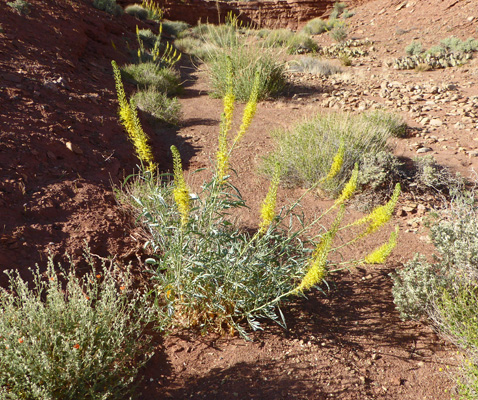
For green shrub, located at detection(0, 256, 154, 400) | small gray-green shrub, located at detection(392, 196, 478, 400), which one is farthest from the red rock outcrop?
green shrub, located at detection(0, 256, 154, 400)

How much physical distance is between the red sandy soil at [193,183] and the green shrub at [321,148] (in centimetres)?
25

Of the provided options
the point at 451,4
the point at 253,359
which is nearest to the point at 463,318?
the point at 253,359

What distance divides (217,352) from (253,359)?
0.79 ft

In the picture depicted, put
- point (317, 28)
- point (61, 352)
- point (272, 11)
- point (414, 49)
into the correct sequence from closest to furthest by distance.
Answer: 1. point (61, 352)
2. point (414, 49)
3. point (317, 28)
4. point (272, 11)

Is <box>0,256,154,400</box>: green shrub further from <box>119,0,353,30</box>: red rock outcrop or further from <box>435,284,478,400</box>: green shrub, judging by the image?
<box>119,0,353,30</box>: red rock outcrop

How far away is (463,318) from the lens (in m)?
2.24

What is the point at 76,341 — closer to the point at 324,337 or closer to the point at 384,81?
the point at 324,337

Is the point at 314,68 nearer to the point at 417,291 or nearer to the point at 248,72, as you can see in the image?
the point at 248,72

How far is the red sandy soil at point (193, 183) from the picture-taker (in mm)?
2188

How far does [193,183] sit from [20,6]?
604cm

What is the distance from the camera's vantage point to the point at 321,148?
168 inches

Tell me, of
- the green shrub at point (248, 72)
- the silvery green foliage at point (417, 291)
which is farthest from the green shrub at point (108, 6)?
the silvery green foliage at point (417, 291)

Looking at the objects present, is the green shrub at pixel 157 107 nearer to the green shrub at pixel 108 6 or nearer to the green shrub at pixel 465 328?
the green shrub at pixel 465 328

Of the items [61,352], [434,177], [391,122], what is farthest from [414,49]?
[61,352]
